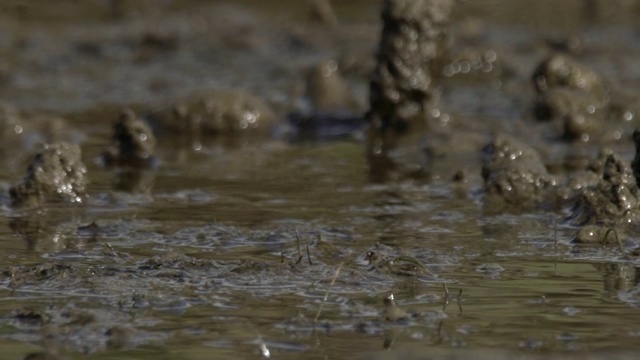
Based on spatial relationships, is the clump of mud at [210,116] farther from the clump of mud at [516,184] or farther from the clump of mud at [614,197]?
the clump of mud at [614,197]

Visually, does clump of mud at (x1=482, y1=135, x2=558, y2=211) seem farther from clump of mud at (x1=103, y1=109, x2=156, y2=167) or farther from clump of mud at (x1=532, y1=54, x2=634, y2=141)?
clump of mud at (x1=103, y1=109, x2=156, y2=167)

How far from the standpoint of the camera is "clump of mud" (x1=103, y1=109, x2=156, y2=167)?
7.91 m

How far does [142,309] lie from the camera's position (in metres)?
4.62

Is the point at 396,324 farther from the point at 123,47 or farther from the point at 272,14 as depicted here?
the point at 272,14

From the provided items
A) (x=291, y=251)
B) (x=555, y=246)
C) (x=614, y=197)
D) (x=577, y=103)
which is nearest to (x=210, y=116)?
(x=577, y=103)

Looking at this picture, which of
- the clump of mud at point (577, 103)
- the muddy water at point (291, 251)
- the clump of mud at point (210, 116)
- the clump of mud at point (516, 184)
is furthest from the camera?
the clump of mud at point (210, 116)

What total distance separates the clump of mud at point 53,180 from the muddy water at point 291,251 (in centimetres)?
8

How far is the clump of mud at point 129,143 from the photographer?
26.0 feet

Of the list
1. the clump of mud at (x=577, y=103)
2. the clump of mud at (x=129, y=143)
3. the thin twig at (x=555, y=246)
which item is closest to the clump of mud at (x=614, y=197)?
the thin twig at (x=555, y=246)

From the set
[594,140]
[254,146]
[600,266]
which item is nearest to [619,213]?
[600,266]

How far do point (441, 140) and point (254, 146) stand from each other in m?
1.11

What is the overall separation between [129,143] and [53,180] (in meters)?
1.42

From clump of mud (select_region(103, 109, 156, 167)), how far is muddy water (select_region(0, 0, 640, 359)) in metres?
0.11

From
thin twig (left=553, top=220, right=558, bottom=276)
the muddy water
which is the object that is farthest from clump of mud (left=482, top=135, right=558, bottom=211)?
thin twig (left=553, top=220, right=558, bottom=276)
